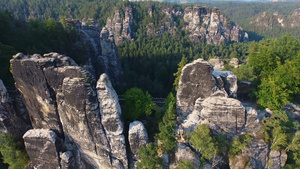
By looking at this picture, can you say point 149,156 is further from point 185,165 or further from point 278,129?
point 278,129

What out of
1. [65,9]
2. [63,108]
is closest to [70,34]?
[63,108]

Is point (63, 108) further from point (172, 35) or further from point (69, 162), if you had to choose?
point (172, 35)

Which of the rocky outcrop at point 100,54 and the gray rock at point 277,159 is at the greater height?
the rocky outcrop at point 100,54

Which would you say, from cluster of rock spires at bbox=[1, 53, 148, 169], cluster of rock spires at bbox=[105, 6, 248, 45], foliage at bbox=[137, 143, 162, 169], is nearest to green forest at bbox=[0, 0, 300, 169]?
foliage at bbox=[137, 143, 162, 169]

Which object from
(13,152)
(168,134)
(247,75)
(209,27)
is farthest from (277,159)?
(209,27)

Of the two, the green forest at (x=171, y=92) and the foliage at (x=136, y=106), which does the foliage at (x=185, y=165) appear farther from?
the foliage at (x=136, y=106)

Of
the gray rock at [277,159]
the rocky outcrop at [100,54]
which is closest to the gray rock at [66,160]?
the rocky outcrop at [100,54]

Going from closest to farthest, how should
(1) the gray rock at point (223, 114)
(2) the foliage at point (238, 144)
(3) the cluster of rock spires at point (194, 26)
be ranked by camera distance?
(2) the foliage at point (238, 144) < (1) the gray rock at point (223, 114) < (3) the cluster of rock spires at point (194, 26)
